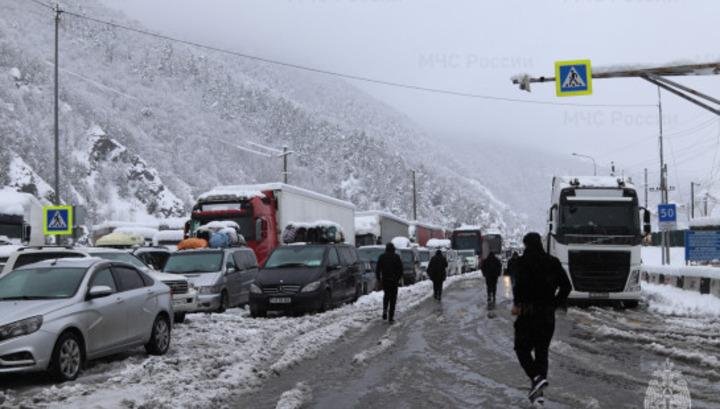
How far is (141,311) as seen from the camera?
38.3ft

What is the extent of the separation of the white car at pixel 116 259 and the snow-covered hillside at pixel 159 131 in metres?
62.8

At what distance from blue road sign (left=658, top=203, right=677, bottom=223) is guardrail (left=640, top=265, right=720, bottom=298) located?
248cm

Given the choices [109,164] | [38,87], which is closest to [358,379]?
[109,164]

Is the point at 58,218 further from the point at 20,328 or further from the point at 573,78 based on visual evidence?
the point at 20,328

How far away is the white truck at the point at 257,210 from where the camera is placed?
84.2ft

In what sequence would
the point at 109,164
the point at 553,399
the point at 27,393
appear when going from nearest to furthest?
the point at 553,399 → the point at 27,393 → the point at 109,164

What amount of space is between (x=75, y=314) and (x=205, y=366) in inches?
72.8

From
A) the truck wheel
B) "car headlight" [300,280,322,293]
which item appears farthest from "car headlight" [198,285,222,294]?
the truck wheel

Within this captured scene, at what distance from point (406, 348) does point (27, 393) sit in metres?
5.81

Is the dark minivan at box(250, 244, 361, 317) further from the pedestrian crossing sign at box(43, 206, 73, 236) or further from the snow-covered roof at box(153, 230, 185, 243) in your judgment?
the snow-covered roof at box(153, 230, 185, 243)

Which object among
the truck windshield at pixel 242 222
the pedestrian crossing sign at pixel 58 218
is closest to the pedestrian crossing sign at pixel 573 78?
the truck windshield at pixel 242 222

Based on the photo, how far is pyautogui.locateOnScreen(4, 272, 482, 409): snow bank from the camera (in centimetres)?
832

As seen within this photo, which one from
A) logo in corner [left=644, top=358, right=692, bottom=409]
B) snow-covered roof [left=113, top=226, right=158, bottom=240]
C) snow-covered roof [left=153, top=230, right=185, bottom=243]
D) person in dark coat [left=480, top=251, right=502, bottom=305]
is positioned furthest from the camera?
snow-covered roof [left=113, top=226, right=158, bottom=240]

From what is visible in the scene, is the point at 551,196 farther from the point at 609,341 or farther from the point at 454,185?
the point at 454,185
